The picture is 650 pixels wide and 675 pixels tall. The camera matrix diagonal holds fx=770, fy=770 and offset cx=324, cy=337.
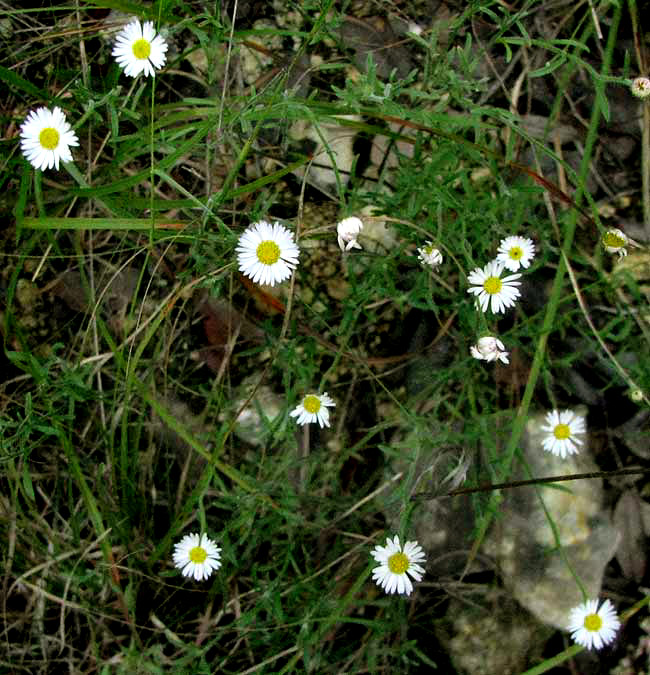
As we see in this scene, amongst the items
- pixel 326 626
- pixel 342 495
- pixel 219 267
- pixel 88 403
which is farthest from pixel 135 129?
pixel 326 626

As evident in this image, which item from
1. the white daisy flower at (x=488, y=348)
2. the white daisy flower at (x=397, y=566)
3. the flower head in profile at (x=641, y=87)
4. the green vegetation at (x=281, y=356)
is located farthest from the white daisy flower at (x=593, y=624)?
the flower head in profile at (x=641, y=87)

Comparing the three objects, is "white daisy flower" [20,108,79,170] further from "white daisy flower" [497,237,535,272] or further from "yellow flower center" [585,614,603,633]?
"yellow flower center" [585,614,603,633]

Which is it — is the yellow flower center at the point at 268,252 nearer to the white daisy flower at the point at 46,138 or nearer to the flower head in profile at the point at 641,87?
the white daisy flower at the point at 46,138

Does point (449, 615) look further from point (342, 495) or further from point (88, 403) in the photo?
point (88, 403)

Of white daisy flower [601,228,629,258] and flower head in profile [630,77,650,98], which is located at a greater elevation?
flower head in profile [630,77,650,98]

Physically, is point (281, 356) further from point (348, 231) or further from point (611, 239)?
point (611, 239)

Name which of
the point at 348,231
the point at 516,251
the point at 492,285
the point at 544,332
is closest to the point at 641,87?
the point at 516,251

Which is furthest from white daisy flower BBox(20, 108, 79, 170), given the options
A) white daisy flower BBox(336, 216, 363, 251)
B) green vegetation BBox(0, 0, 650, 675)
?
white daisy flower BBox(336, 216, 363, 251)
